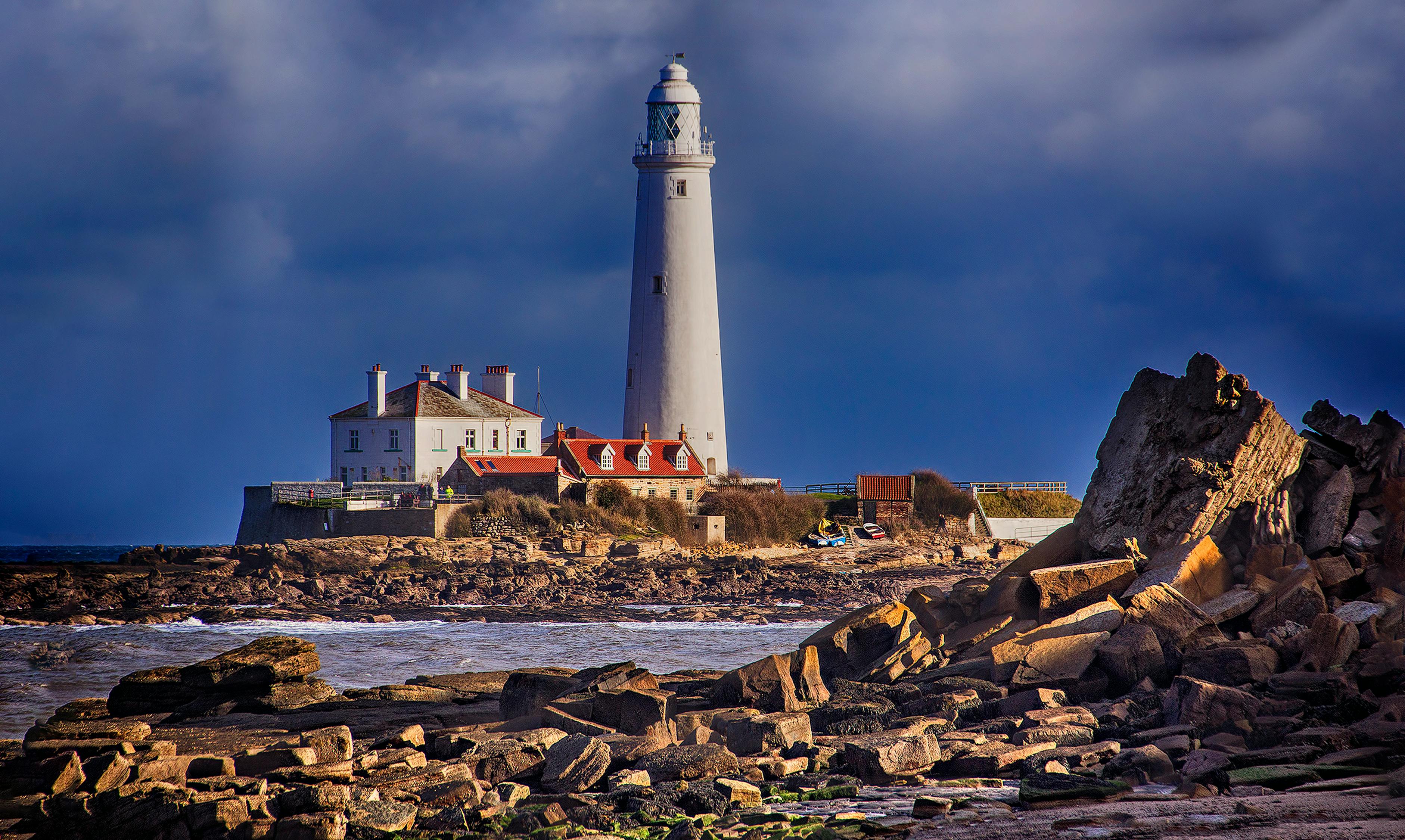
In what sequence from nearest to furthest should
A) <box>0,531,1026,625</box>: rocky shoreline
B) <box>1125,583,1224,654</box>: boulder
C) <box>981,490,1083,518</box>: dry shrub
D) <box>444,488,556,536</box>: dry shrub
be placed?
<box>1125,583,1224,654</box>: boulder, <box>0,531,1026,625</box>: rocky shoreline, <box>444,488,556,536</box>: dry shrub, <box>981,490,1083,518</box>: dry shrub

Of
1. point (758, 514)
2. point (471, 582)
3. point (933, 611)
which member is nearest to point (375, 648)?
point (471, 582)

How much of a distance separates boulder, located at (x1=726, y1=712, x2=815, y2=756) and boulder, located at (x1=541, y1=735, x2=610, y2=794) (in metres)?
0.92

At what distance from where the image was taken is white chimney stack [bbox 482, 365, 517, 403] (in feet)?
150

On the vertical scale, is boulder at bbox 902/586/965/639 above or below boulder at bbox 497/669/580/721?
above

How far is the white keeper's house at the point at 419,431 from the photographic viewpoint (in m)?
41.8

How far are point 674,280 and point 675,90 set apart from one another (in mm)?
5619

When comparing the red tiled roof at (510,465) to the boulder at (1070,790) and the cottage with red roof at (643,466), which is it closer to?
the cottage with red roof at (643,466)

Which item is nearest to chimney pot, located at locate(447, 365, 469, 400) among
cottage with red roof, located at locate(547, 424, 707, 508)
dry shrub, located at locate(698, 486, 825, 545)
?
cottage with red roof, located at locate(547, 424, 707, 508)

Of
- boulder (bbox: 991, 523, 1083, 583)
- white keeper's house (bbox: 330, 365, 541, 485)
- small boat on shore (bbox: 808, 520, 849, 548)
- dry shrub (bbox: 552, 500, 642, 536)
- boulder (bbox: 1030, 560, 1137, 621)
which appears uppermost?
white keeper's house (bbox: 330, 365, 541, 485)

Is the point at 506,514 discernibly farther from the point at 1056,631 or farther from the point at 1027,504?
the point at 1056,631

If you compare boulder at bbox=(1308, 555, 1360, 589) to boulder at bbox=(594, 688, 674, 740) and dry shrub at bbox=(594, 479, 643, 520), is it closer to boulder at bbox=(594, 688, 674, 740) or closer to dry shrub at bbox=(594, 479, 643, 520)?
boulder at bbox=(594, 688, 674, 740)

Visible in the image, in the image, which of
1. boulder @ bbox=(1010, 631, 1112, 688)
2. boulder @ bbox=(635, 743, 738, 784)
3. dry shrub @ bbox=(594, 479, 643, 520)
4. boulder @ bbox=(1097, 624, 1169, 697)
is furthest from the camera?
dry shrub @ bbox=(594, 479, 643, 520)

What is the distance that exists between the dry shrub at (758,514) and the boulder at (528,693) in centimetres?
2699

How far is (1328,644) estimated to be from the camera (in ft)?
31.8
